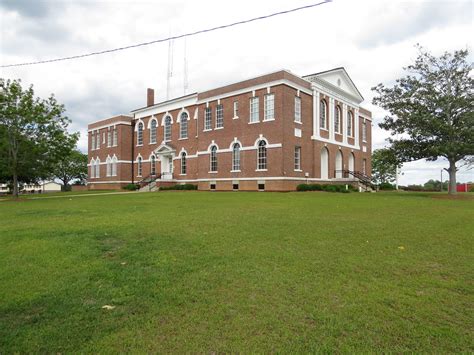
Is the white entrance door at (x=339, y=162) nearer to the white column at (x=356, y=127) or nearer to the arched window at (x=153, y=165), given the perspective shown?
the white column at (x=356, y=127)

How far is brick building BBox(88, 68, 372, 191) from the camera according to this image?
27422 mm

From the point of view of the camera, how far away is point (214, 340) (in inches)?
120

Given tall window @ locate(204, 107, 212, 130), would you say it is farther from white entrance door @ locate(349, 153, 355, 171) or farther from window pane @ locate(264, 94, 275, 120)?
white entrance door @ locate(349, 153, 355, 171)

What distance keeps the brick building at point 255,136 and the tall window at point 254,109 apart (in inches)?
3.4

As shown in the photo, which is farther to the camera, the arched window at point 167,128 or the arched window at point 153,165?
the arched window at point 153,165

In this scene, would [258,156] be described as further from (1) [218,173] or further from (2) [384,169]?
(2) [384,169]

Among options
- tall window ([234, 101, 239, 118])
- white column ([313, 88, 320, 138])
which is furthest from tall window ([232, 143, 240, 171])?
white column ([313, 88, 320, 138])

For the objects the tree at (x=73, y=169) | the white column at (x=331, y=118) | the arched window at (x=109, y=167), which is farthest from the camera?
the tree at (x=73, y=169)

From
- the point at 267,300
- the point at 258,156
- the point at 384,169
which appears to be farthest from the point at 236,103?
the point at 384,169

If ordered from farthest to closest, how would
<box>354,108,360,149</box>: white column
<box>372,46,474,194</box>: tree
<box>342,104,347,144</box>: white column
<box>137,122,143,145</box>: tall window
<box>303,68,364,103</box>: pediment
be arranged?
<box>137,122,143,145</box>: tall window < <box>354,108,360,149</box>: white column < <box>342,104,347,144</box>: white column < <box>303,68,364,103</box>: pediment < <box>372,46,474,194</box>: tree

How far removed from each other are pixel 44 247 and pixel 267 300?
187 inches

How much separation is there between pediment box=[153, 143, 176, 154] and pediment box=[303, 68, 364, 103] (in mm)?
16229

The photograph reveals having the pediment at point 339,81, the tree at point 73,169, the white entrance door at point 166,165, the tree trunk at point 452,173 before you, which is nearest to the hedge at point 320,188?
the tree trunk at point 452,173

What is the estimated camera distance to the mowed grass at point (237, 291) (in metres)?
3.06
